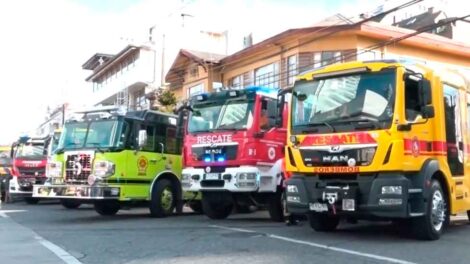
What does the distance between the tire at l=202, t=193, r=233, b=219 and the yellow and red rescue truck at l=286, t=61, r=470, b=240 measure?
3.57m

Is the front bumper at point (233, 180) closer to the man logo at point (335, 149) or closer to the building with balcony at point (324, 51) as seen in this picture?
the man logo at point (335, 149)

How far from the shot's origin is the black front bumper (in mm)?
9609

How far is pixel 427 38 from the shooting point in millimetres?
27359

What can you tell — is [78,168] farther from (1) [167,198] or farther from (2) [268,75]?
(2) [268,75]

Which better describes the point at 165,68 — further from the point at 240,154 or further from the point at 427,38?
the point at 240,154

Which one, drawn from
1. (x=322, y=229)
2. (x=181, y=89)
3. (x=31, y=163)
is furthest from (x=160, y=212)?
(x=181, y=89)

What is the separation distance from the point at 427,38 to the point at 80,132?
1796cm

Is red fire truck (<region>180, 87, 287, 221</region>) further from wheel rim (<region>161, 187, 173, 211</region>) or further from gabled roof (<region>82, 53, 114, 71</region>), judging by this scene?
gabled roof (<region>82, 53, 114, 71</region>)

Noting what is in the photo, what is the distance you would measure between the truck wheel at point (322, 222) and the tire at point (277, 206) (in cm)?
225

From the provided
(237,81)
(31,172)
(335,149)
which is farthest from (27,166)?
(335,149)

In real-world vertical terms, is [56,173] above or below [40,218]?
above

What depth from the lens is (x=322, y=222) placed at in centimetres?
1167

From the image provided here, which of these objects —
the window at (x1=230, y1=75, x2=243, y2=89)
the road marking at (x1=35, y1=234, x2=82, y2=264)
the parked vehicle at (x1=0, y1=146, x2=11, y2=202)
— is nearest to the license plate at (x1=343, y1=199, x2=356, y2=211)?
the road marking at (x1=35, y1=234, x2=82, y2=264)

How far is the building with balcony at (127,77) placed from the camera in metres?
41.6
